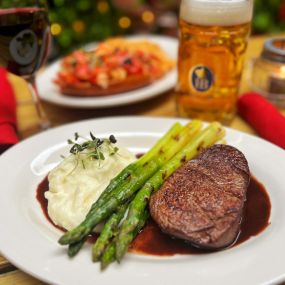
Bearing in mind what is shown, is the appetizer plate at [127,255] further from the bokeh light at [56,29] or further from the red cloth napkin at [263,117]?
the bokeh light at [56,29]

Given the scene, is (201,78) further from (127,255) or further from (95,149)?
(127,255)

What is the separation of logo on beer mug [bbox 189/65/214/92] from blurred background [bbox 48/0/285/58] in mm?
2929

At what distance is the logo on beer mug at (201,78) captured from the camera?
2822 millimetres

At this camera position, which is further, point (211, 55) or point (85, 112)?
point (85, 112)

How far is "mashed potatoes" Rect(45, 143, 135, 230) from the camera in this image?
1.92 m

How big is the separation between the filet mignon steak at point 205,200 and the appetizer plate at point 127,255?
9cm

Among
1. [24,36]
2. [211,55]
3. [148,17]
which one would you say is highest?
[24,36]

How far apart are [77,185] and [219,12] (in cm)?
144

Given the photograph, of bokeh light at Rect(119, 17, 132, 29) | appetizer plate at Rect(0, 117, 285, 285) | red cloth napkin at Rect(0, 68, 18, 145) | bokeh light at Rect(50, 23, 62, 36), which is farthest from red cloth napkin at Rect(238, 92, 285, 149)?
bokeh light at Rect(119, 17, 132, 29)

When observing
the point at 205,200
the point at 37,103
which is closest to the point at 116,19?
the point at 37,103

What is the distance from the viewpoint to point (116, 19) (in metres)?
5.99

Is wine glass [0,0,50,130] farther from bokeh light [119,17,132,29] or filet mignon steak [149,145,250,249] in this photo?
bokeh light [119,17,132,29]

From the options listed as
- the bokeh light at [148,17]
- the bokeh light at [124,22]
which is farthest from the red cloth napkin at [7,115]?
the bokeh light at [148,17]

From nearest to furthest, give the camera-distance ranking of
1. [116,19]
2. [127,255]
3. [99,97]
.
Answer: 1. [127,255]
2. [99,97]
3. [116,19]
